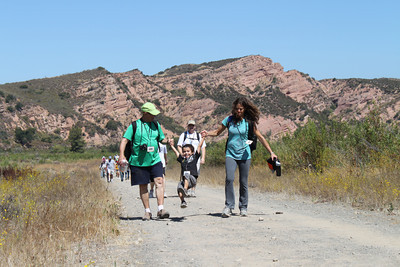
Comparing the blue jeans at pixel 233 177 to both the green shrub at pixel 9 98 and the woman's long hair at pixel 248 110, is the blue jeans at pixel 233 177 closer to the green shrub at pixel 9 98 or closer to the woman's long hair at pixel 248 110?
the woman's long hair at pixel 248 110

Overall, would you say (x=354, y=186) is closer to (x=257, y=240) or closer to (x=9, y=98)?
(x=257, y=240)

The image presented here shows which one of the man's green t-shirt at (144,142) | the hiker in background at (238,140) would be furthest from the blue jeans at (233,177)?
the man's green t-shirt at (144,142)

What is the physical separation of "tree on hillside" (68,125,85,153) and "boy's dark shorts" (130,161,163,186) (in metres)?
76.9

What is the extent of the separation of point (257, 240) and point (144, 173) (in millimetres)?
2735

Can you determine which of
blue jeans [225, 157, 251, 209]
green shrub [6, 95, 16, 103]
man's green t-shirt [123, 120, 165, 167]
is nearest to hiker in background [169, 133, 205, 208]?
blue jeans [225, 157, 251, 209]

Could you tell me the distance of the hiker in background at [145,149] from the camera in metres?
8.25

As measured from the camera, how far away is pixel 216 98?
118 m

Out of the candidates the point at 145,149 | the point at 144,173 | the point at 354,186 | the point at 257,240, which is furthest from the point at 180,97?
the point at 257,240

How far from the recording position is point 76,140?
84.2 m

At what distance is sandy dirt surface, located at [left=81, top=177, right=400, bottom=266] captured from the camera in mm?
5309

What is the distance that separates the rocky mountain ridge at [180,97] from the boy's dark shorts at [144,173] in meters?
77.0

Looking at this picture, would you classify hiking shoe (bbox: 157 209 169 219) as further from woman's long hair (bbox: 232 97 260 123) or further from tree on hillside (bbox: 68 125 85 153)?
tree on hillside (bbox: 68 125 85 153)

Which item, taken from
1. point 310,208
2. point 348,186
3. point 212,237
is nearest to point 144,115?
point 212,237

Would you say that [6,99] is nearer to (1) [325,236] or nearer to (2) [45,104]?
(2) [45,104]
